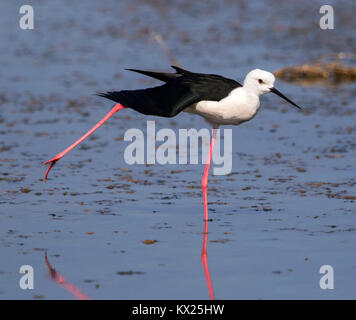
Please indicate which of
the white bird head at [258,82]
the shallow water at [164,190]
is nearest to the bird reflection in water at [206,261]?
the shallow water at [164,190]

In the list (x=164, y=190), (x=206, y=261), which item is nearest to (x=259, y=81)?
(x=164, y=190)

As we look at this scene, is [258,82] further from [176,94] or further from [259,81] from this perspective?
[176,94]

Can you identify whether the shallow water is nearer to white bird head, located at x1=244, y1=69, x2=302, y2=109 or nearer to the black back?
the black back

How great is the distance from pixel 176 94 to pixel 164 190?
122 cm

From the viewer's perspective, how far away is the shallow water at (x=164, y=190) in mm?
6738

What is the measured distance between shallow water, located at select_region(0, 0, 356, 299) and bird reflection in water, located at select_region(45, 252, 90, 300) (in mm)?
37

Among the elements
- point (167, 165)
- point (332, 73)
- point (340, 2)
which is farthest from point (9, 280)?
point (340, 2)

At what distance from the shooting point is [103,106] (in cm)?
1373

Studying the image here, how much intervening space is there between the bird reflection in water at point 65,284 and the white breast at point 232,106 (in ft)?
7.37

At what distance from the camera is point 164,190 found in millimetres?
9203
